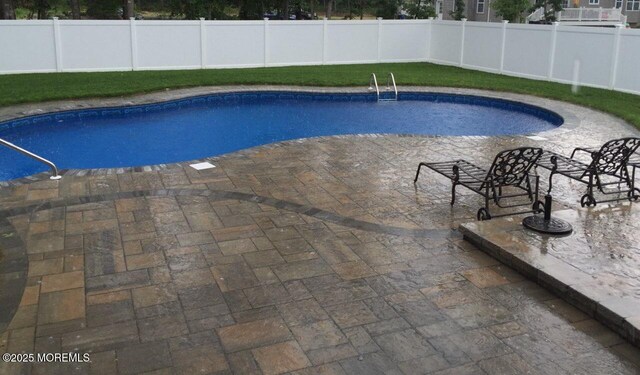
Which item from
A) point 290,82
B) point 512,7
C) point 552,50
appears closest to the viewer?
point 290,82

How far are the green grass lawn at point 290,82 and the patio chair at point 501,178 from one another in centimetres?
581

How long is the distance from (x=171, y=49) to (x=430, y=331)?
15.9 m

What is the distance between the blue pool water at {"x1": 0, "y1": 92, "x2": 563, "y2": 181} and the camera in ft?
34.6

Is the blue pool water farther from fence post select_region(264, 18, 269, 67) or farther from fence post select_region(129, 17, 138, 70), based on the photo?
fence post select_region(264, 18, 269, 67)

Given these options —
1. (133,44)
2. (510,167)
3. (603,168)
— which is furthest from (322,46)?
(510,167)

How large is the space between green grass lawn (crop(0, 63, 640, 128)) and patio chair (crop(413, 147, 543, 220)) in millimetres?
5806

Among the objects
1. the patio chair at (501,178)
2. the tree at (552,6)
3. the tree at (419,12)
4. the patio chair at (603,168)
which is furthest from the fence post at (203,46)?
the tree at (552,6)

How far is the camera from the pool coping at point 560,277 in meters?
4.06

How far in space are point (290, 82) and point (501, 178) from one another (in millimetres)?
10817

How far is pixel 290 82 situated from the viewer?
16.3 metres

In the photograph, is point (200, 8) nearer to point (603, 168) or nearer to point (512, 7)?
point (512, 7)

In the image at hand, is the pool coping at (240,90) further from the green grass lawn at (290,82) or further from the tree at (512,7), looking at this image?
the tree at (512,7)

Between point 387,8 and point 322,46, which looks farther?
point 387,8

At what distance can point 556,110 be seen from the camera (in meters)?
12.8
